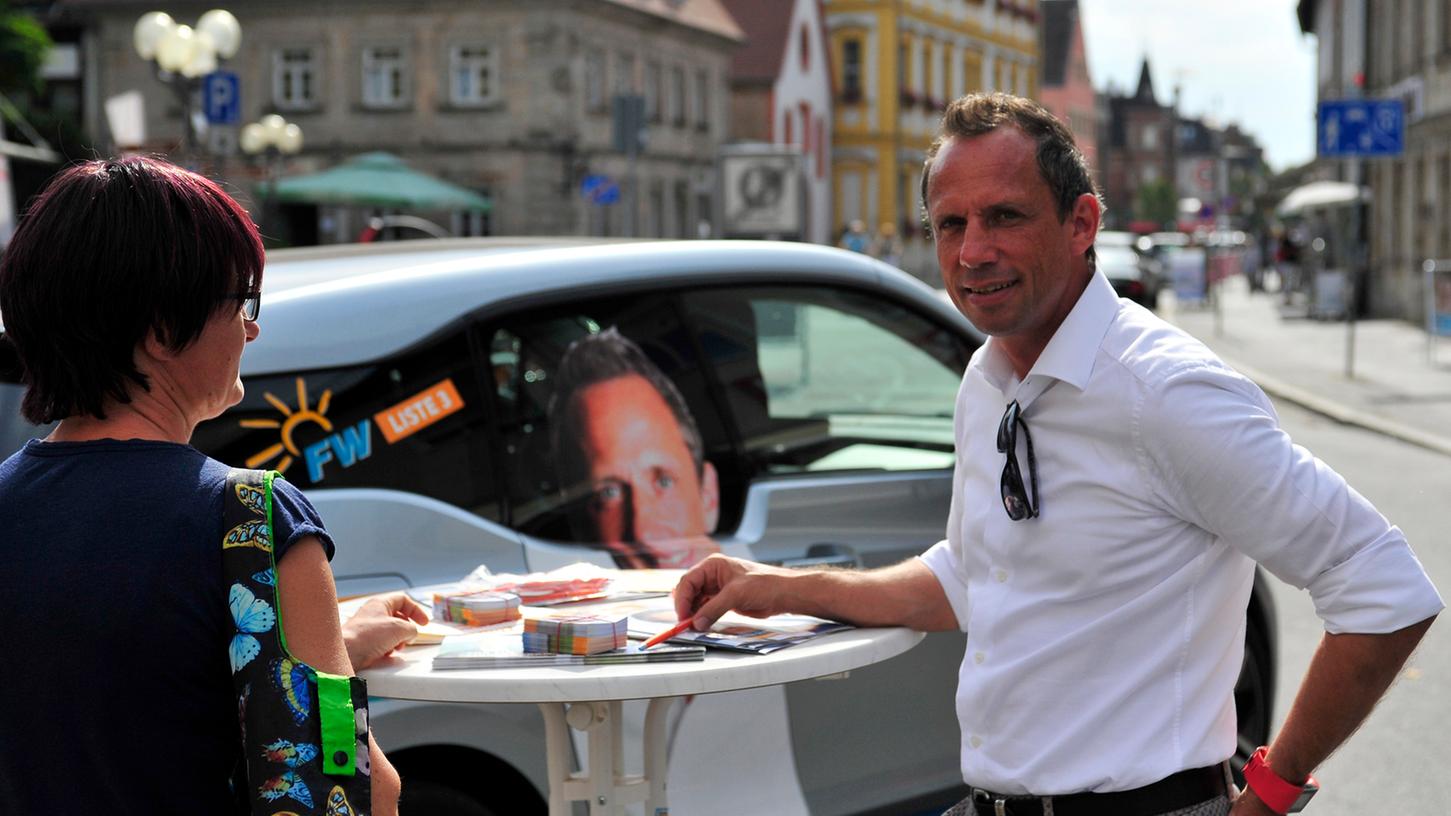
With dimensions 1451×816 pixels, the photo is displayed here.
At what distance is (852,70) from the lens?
6969 cm

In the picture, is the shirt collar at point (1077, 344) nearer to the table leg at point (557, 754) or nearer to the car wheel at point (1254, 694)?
the table leg at point (557, 754)

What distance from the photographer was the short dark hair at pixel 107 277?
6.42 feet

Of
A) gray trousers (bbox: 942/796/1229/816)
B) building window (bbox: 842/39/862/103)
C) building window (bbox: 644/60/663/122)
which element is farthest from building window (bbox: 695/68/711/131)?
gray trousers (bbox: 942/796/1229/816)

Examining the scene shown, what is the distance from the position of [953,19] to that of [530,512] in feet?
242

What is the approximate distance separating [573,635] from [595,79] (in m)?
44.6

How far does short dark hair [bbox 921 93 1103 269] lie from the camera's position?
104 inches

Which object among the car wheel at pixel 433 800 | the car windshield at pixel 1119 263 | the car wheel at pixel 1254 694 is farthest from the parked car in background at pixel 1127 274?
the car wheel at pixel 433 800

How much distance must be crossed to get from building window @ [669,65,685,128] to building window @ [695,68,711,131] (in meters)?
1.05

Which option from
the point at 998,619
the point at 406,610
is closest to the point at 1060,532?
the point at 998,619

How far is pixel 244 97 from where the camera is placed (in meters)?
46.8

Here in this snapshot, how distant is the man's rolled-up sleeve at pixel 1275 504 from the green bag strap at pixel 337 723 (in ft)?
3.65

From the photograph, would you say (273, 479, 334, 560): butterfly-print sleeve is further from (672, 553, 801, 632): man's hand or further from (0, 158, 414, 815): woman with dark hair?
(672, 553, 801, 632): man's hand

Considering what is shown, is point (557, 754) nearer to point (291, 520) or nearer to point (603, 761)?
point (603, 761)

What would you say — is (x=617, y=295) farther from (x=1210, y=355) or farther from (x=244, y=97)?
(x=244, y=97)
